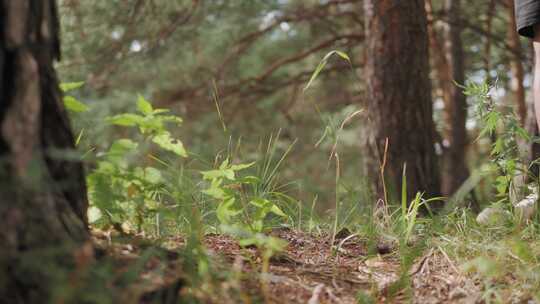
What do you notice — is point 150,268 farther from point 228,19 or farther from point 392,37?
point 228,19

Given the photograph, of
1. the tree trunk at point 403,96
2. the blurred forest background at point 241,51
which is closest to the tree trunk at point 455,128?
the blurred forest background at point 241,51

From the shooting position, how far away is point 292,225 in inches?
98.7

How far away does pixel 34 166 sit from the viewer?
1.07m

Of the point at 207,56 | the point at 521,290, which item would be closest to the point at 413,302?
the point at 521,290

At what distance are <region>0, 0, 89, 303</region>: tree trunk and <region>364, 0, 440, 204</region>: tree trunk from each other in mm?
2703

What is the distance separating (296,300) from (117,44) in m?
5.35

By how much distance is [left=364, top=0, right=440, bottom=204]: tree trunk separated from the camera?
3867 mm

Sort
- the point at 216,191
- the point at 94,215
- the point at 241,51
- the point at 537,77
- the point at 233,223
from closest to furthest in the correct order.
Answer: the point at 94,215 → the point at 216,191 → the point at 233,223 → the point at 537,77 → the point at 241,51

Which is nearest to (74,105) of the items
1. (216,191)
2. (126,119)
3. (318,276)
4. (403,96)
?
(126,119)

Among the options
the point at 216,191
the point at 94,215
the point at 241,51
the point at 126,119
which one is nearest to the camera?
the point at 126,119

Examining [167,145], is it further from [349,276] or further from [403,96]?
[403,96]

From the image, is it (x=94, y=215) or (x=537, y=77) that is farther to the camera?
(x=537, y=77)

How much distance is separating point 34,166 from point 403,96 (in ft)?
10.4

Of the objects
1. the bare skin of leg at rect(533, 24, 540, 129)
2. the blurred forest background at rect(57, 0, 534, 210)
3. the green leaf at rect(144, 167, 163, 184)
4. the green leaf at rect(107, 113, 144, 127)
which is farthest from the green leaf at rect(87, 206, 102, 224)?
the blurred forest background at rect(57, 0, 534, 210)
